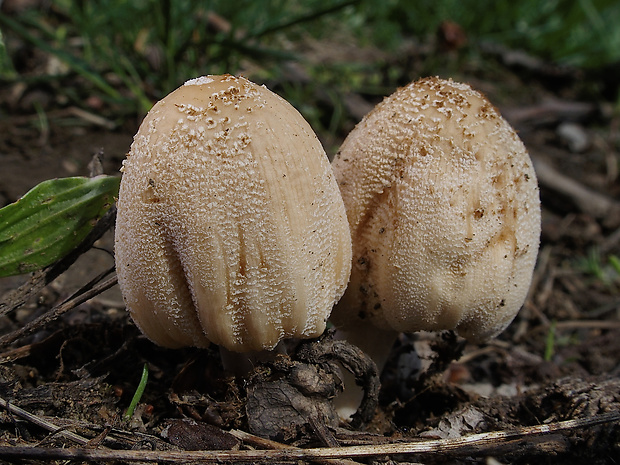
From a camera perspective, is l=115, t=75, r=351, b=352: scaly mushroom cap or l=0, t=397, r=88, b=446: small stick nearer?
l=115, t=75, r=351, b=352: scaly mushroom cap

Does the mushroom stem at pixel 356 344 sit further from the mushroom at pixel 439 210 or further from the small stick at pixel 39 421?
the small stick at pixel 39 421

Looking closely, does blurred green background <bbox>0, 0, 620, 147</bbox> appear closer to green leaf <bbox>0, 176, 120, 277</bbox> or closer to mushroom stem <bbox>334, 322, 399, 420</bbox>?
green leaf <bbox>0, 176, 120, 277</bbox>

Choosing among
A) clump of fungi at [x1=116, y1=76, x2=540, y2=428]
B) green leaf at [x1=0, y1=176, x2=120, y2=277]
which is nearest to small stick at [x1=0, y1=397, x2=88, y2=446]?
clump of fungi at [x1=116, y1=76, x2=540, y2=428]

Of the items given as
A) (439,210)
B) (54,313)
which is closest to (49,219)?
(54,313)

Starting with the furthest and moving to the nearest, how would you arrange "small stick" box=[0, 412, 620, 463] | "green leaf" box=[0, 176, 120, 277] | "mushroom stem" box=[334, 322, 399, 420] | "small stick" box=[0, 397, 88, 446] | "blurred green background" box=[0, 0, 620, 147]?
"blurred green background" box=[0, 0, 620, 147]
"mushroom stem" box=[334, 322, 399, 420]
"green leaf" box=[0, 176, 120, 277]
"small stick" box=[0, 397, 88, 446]
"small stick" box=[0, 412, 620, 463]

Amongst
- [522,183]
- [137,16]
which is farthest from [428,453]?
[137,16]

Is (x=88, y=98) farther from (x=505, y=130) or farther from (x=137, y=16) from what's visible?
(x=505, y=130)

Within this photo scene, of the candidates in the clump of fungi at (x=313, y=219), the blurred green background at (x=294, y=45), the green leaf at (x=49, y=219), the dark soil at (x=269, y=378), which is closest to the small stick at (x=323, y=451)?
the dark soil at (x=269, y=378)

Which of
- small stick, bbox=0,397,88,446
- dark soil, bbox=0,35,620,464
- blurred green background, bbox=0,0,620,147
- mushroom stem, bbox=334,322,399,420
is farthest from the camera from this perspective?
blurred green background, bbox=0,0,620,147
